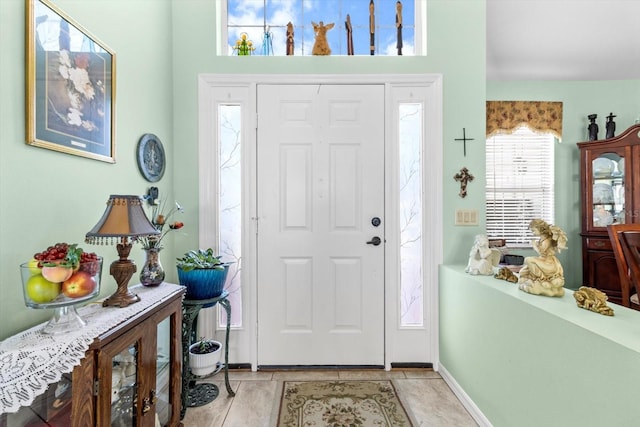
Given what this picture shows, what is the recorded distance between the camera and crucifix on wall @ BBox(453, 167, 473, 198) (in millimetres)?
2279

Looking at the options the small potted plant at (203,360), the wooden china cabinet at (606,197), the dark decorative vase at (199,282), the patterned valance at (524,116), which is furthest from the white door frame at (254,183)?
the wooden china cabinet at (606,197)

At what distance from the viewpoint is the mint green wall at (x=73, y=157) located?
108 centimetres

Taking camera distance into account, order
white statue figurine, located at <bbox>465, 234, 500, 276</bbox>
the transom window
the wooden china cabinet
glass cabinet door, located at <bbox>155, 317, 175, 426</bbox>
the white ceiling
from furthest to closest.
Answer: the wooden china cabinet < the white ceiling < the transom window < white statue figurine, located at <bbox>465, 234, 500, 276</bbox> < glass cabinet door, located at <bbox>155, 317, 175, 426</bbox>

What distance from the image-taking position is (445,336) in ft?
7.16

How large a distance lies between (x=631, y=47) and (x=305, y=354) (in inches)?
170

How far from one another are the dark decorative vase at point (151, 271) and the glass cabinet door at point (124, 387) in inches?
16.8

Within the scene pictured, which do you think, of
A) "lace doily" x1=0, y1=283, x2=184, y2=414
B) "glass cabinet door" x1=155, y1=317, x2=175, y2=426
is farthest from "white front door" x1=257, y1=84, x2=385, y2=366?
"lace doily" x1=0, y1=283, x2=184, y2=414

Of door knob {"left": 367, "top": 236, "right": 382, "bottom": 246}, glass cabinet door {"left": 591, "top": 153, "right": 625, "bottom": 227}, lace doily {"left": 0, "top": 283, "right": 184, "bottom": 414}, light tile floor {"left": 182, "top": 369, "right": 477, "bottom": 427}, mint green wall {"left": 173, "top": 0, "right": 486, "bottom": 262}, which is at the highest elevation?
mint green wall {"left": 173, "top": 0, "right": 486, "bottom": 262}

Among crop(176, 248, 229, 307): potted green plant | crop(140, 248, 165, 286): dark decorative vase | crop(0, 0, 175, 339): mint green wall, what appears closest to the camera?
crop(0, 0, 175, 339): mint green wall

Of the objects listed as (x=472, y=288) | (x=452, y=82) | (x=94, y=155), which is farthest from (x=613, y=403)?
(x=94, y=155)

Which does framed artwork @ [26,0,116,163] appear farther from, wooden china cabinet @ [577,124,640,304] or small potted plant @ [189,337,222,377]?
wooden china cabinet @ [577,124,640,304]

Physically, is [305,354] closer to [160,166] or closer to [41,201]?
[160,166]

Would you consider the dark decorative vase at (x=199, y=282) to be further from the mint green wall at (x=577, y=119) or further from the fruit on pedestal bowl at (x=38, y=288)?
the mint green wall at (x=577, y=119)

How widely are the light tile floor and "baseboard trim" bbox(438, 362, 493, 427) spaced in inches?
1.0
